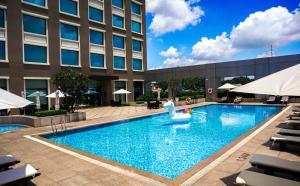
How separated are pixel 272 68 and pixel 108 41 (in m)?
23.5

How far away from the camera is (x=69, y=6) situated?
28.8 m

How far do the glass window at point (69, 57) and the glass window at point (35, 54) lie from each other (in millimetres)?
2305

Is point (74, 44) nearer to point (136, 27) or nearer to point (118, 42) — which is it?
point (118, 42)

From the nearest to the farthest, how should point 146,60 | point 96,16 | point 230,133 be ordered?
point 230,133 → point 96,16 → point 146,60

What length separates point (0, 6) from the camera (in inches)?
881

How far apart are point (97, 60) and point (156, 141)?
22730 millimetres

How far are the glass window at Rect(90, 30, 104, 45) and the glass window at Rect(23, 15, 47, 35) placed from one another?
6.71 meters

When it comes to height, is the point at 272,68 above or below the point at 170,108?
above

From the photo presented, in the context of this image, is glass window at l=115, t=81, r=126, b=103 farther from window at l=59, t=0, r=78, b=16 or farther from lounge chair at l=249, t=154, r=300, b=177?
lounge chair at l=249, t=154, r=300, b=177

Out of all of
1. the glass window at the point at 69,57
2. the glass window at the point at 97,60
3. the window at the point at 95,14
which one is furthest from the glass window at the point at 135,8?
the glass window at the point at 69,57

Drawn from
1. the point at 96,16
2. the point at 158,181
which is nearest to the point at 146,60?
the point at 96,16

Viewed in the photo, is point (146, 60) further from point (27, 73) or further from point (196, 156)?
point (196, 156)

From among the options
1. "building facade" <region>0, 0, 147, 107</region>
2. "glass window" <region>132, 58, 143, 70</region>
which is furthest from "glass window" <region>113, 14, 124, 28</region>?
"glass window" <region>132, 58, 143, 70</region>

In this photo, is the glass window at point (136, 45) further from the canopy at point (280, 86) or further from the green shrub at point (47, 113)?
the canopy at point (280, 86)
